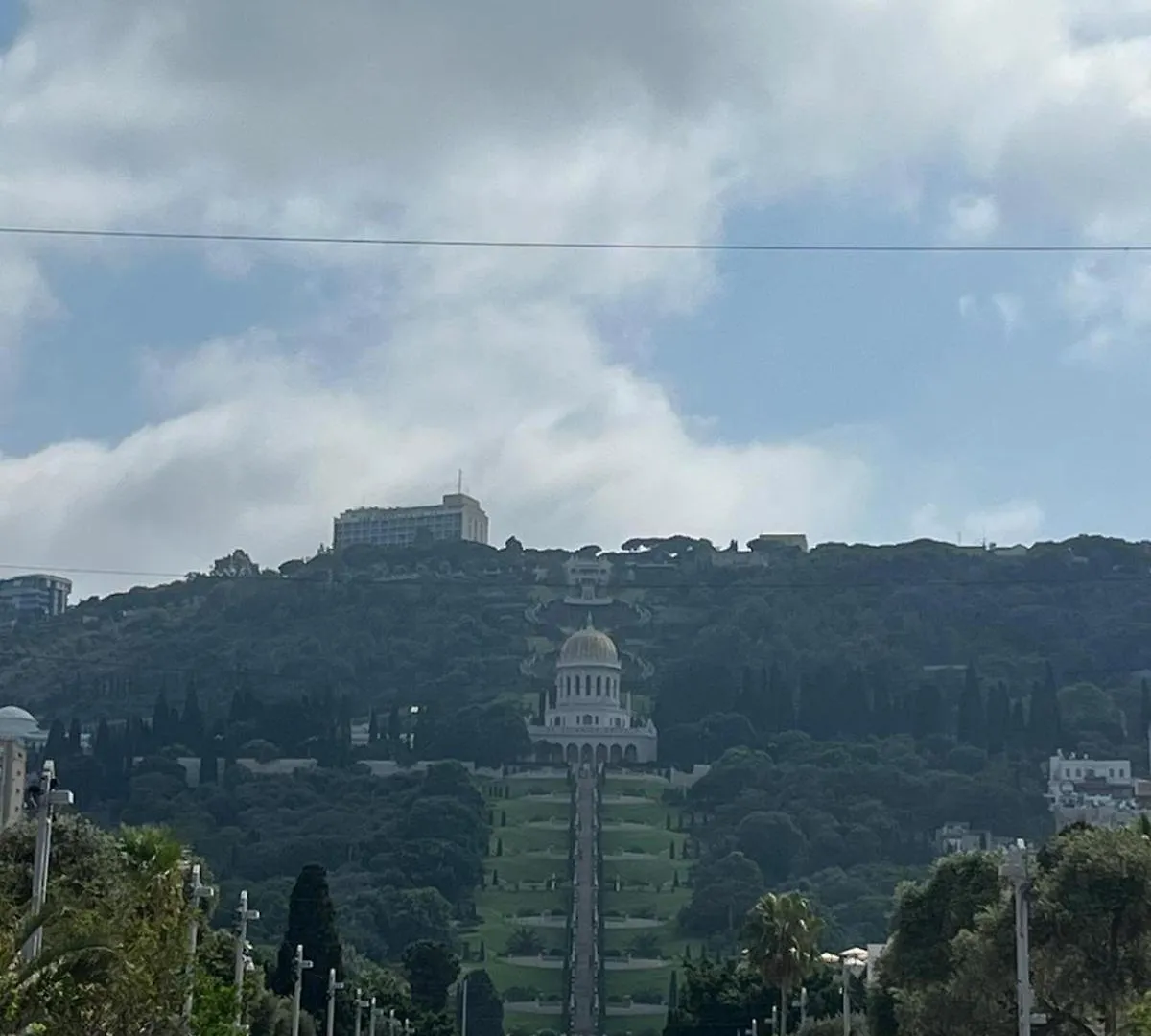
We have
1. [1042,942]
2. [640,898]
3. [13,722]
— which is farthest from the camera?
[640,898]

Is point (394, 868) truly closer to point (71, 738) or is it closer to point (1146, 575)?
point (71, 738)

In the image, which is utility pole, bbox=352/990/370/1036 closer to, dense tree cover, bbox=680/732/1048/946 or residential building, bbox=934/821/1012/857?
dense tree cover, bbox=680/732/1048/946

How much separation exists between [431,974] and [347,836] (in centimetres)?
4182

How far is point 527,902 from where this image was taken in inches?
4801

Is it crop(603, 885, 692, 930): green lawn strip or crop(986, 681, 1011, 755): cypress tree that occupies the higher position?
crop(986, 681, 1011, 755): cypress tree

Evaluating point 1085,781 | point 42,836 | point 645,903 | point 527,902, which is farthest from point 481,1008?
point 42,836

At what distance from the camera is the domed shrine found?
16975 centimetres

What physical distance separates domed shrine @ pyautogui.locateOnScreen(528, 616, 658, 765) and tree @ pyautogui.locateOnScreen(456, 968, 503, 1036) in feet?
213

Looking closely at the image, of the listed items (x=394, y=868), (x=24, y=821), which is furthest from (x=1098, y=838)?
(x=394, y=868)

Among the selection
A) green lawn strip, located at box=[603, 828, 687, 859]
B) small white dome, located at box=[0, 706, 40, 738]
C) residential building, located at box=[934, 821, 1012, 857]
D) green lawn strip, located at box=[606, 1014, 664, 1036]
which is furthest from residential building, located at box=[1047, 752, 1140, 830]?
small white dome, located at box=[0, 706, 40, 738]

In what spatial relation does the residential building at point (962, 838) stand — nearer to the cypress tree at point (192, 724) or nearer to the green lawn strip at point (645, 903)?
the green lawn strip at point (645, 903)

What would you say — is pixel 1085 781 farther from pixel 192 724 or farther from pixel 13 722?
pixel 13 722

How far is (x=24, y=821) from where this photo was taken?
3778 centimetres

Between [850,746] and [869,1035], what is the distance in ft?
359
